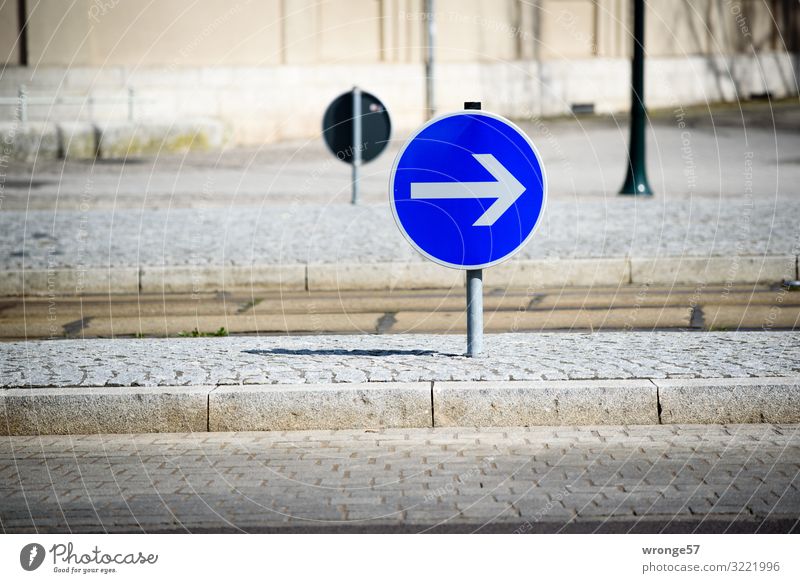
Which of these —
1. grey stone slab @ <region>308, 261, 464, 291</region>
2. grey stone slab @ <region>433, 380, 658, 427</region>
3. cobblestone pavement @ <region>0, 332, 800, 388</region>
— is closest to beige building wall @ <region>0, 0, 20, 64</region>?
grey stone slab @ <region>308, 261, 464, 291</region>

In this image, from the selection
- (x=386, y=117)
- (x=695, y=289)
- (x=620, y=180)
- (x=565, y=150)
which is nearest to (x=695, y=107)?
(x=565, y=150)

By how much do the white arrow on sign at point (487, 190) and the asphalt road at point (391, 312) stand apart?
7.53 ft

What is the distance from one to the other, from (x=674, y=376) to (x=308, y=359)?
1982 millimetres

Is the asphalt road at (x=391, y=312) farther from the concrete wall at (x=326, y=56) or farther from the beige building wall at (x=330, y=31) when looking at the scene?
the beige building wall at (x=330, y=31)

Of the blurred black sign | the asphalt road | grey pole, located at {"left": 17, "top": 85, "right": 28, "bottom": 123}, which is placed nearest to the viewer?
the asphalt road

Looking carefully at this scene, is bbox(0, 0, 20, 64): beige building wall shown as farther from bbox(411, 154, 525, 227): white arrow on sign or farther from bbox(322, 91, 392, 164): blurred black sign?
bbox(411, 154, 525, 227): white arrow on sign

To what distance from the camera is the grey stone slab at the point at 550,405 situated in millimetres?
5863

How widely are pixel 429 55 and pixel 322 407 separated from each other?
21.9 metres

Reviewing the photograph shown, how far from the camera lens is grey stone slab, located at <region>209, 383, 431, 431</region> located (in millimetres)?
5879

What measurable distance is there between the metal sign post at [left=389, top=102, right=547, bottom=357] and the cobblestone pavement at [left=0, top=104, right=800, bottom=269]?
15.0 ft

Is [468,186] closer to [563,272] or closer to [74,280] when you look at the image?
[563,272]

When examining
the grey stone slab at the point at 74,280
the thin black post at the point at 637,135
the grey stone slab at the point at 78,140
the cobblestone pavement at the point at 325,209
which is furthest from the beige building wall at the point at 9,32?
the grey stone slab at the point at 74,280

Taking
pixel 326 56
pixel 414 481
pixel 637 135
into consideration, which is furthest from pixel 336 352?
pixel 326 56

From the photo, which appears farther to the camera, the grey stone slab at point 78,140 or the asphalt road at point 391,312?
the grey stone slab at point 78,140
